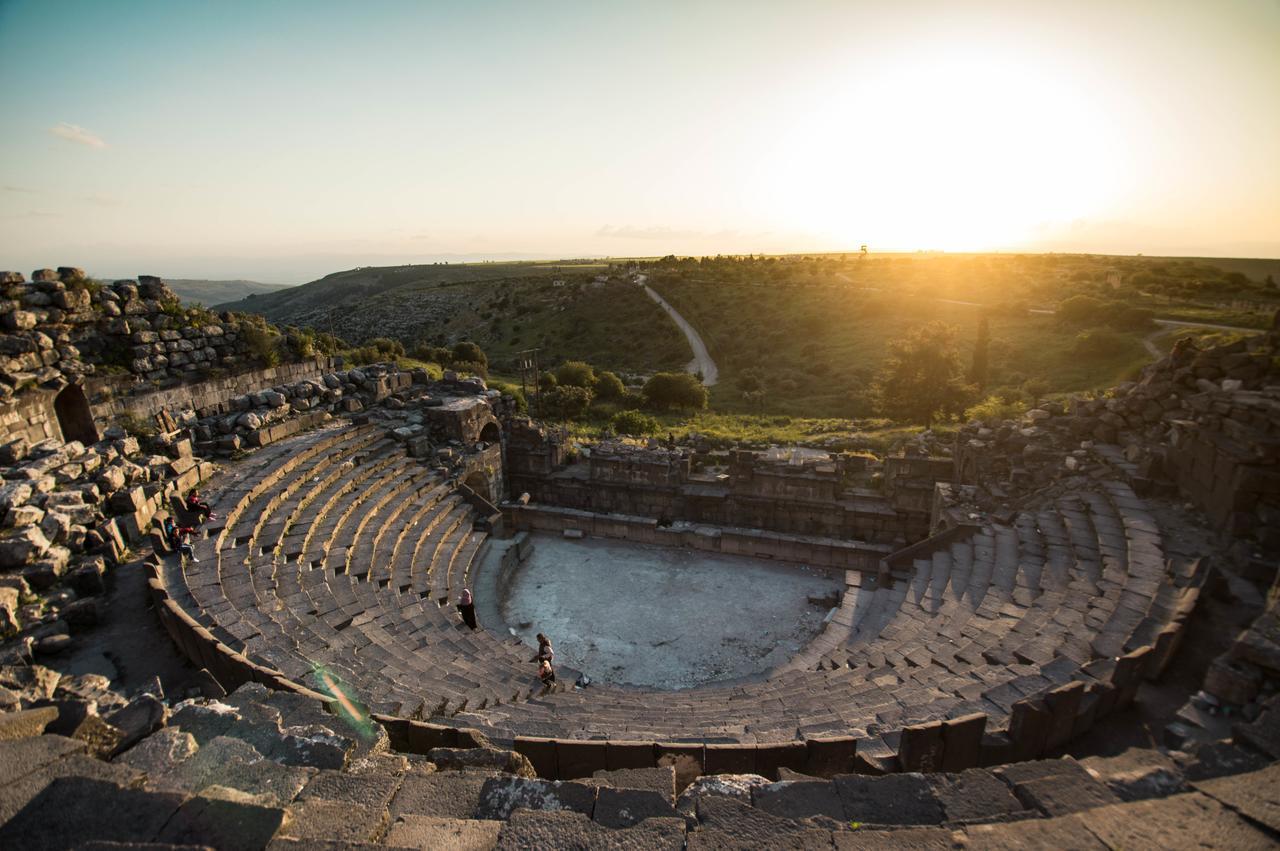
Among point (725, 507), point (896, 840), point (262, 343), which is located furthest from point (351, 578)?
point (262, 343)

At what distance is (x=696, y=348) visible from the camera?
175 ft

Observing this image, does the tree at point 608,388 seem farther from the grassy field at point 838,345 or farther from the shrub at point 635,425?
the shrub at point 635,425

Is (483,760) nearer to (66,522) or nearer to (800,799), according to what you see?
(800,799)

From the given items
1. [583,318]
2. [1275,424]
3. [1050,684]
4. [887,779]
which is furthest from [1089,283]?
[887,779]

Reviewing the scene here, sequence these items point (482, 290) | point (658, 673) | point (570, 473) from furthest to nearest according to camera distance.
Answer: point (482, 290), point (570, 473), point (658, 673)

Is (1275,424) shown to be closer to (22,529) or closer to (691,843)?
(691,843)

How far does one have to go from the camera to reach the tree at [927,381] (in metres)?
25.6

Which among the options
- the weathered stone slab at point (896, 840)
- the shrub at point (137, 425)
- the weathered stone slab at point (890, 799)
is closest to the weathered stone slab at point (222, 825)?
the weathered stone slab at point (896, 840)

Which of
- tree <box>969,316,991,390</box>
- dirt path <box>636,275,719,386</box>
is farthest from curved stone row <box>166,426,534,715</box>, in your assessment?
dirt path <box>636,275,719,386</box>

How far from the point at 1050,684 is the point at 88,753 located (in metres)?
9.75

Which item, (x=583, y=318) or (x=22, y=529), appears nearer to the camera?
(x=22, y=529)

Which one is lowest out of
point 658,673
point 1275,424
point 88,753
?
point 658,673

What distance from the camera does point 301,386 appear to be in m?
17.5

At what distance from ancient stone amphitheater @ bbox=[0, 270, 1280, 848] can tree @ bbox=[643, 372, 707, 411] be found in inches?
522
